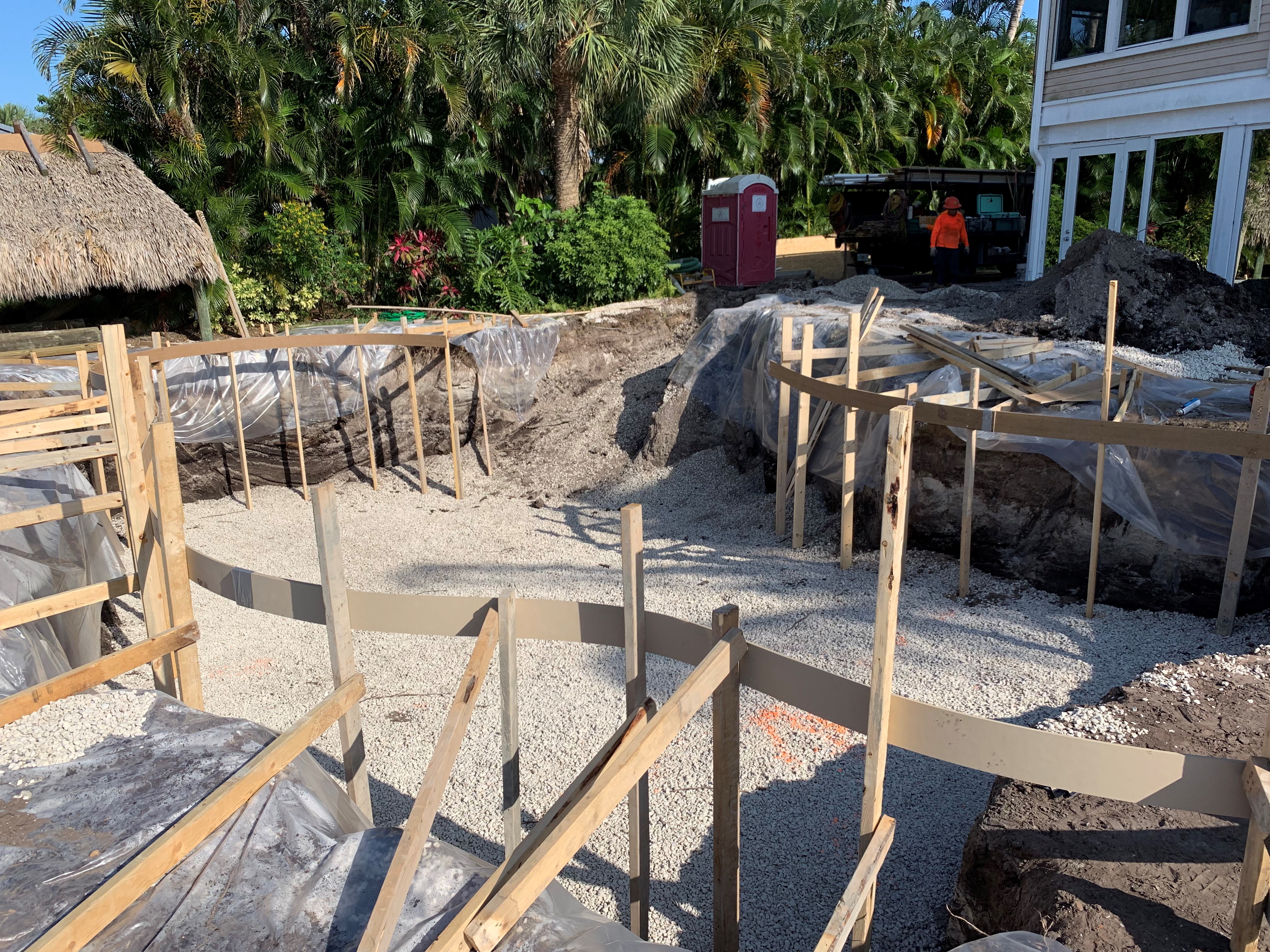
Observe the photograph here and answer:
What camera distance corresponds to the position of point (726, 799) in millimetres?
3012

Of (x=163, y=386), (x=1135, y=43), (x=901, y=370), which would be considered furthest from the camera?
(x=1135, y=43)

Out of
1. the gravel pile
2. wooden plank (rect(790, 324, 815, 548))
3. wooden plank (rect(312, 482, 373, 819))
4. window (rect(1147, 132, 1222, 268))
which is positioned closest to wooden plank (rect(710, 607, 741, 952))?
wooden plank (rect(312, 482, 373, 819))

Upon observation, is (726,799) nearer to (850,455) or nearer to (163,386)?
(850,455)

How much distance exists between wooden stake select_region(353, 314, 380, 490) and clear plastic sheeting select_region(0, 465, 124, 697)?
4893 mm

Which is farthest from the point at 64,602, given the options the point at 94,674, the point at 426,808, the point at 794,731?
the point at 794,731

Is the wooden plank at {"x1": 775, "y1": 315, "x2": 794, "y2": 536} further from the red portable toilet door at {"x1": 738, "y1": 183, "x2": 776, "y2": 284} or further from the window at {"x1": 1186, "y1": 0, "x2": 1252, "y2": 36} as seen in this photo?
the window at {"x1": 1186, "y1": 0, "x2": 1252, "y2": 36}

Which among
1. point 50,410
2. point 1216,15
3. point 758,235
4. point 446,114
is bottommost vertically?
point 50,410

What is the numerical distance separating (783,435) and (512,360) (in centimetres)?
532

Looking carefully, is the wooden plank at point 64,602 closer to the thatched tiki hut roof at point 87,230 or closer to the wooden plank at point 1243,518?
the wooden plank at point 1243,518

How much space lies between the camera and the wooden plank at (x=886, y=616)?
2.51 meters

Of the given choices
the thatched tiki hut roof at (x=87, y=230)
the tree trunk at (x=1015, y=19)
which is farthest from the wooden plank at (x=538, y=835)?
the tree trunk at (x=1015, y=19)

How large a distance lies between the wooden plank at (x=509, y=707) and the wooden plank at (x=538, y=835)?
34 centimetres

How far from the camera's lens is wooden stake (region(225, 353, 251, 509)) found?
421 inches

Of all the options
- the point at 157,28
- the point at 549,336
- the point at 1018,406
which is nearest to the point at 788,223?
the point at 549,336
